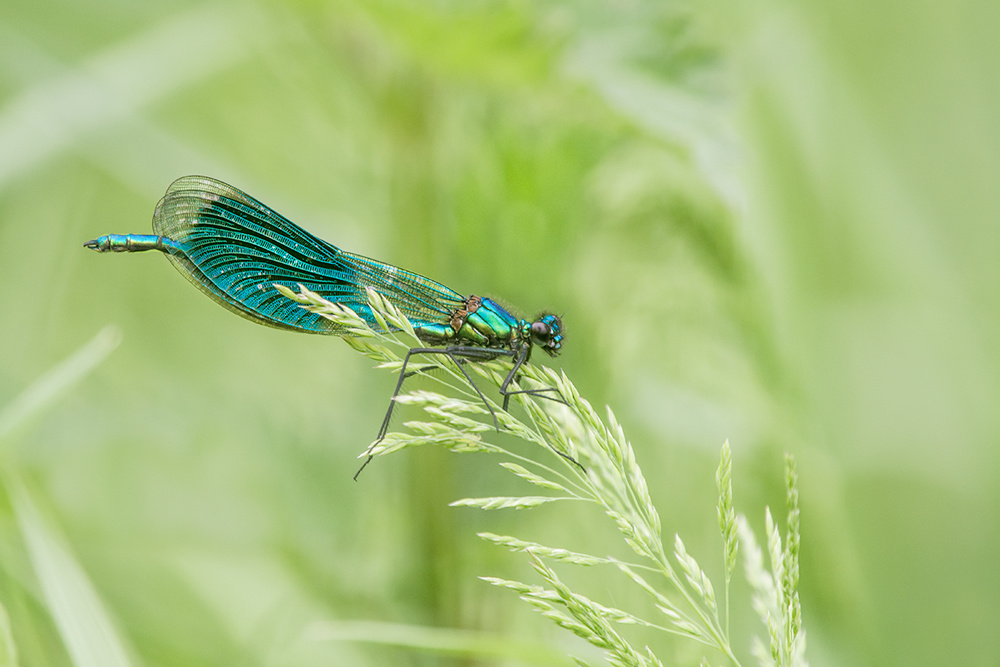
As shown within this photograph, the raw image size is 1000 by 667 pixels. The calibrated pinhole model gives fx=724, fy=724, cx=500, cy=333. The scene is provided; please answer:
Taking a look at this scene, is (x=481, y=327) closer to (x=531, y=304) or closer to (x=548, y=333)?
(x=548, y=333)

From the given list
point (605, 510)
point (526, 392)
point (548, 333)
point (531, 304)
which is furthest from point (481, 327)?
point (605, 510)

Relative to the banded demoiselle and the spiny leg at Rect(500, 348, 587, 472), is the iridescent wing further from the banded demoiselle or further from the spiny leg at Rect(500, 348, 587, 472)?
the spiny leg at Rect(500, 348, 587, 472)

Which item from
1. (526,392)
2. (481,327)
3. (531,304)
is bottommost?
(526,392)

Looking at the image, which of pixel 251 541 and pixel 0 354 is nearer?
pixel 251 541

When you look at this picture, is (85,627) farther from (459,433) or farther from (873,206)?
(873,206)

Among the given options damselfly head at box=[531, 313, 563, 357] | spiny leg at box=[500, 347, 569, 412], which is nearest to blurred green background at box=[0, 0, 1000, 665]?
damselfly head at box=[531, 313, 563, 357]

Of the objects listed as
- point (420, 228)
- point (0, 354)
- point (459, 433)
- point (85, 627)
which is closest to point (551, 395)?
point (459, 433)
